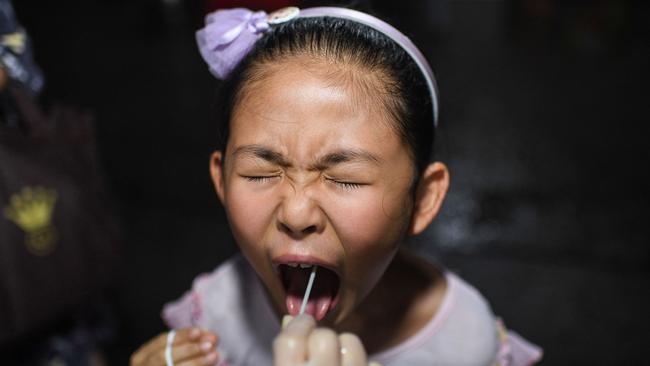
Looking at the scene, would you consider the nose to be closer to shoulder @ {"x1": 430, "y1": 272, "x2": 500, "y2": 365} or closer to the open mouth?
the open mouth

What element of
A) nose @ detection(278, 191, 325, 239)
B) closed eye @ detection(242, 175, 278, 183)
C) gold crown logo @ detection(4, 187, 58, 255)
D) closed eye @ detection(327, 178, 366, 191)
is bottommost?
gold crown logo @ detection(4, 187, 58, 255)

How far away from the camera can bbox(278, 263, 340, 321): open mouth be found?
1.01m

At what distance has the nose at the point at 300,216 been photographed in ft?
2.96

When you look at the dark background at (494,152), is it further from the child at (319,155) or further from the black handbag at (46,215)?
the black handbag at (46,215)

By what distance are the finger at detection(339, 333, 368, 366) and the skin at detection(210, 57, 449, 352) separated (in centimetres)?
17

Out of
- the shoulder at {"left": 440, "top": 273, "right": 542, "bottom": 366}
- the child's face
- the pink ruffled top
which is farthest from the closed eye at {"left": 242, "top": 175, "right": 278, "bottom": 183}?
the shoulder at {"left": 440, "top": 273, "right": 542, "bottom": 366}

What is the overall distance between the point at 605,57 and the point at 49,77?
315 centimetres

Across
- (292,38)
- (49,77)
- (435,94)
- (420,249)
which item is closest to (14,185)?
(292,38)

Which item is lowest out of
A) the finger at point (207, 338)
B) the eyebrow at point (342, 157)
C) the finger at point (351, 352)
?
the finger at point (207, 338)

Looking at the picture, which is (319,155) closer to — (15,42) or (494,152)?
(15,42)

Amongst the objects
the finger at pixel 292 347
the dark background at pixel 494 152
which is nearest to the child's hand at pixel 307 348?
the finger at pixel 292 347

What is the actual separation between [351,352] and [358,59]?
43 centimetres

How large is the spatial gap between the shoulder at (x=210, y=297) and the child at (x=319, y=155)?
0.64 feet

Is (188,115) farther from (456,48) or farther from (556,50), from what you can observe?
(556,50)
